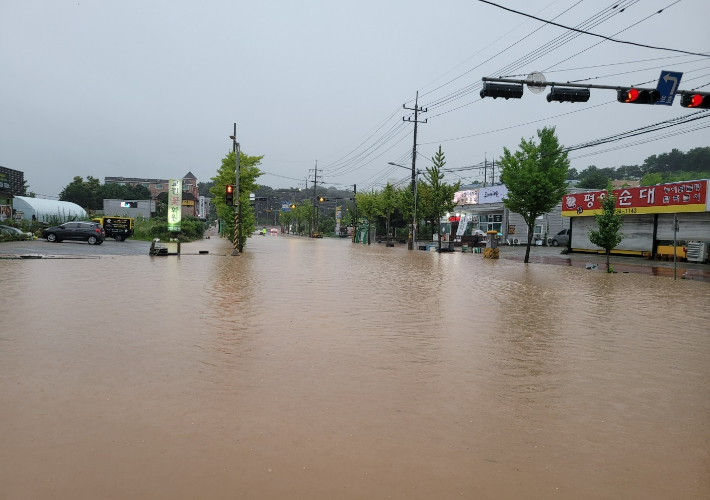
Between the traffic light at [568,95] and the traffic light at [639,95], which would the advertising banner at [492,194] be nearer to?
the traffic light at [639,95]

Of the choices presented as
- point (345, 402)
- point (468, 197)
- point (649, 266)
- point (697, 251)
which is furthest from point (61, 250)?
point (468, 197)

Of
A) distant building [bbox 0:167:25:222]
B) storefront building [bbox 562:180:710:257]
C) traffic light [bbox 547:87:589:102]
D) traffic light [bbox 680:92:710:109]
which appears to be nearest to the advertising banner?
storefront building [bbox 562:180:710:257]

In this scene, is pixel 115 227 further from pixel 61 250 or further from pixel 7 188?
pixel 61 250

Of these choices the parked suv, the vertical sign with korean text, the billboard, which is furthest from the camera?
the billboard

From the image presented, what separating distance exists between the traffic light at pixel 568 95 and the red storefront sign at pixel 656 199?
1666 cm

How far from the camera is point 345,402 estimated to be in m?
5.52

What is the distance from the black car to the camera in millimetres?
38062

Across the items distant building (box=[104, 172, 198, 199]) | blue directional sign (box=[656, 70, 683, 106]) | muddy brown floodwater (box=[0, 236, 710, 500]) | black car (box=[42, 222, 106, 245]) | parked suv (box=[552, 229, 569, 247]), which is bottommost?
muddy brown floodwater (box=[0, 236, 710, 500])

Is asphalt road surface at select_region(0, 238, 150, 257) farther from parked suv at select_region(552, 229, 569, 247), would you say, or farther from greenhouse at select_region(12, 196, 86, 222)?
parked suv at select_region(552, 229, 569, 247)

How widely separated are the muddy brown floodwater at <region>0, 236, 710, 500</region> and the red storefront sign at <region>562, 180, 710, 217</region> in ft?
67.7

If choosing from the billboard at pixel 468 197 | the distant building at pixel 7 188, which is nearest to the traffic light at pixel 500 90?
the billboard at pixel 468 197

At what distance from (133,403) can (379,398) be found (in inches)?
102

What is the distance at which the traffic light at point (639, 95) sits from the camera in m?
13.0

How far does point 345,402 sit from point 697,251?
1196 inches
